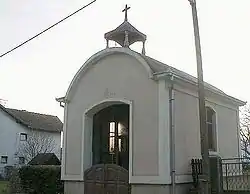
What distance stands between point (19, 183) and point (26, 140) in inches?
993

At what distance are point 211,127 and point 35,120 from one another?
33.9m

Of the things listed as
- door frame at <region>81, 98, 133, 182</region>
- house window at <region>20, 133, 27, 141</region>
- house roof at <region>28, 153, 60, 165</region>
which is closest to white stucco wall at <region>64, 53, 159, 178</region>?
door frame at <region>81, 98, 133, 182</region>

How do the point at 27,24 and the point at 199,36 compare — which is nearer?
the point at 199,36

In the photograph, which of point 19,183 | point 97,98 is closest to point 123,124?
point 97,98

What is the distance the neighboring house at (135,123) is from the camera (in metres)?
13.1

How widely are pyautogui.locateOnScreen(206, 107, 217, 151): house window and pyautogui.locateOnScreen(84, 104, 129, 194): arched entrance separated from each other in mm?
3545

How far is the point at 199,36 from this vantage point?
10.6m

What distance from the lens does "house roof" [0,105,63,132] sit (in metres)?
43.8

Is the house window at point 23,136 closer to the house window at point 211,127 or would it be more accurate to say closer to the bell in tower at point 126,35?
the bell in tower at point 126,35

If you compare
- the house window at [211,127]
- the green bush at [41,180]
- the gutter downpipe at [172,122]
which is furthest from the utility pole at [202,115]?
the green bush at [41,180]

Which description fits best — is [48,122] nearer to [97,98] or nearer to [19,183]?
[19,183]

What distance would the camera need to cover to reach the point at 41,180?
19.0 meters

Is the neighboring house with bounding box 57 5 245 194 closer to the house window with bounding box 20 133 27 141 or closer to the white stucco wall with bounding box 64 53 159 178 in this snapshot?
the white stucco wall with bounding box 64 53 159 178

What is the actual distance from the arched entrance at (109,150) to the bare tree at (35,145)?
87.8 ft
